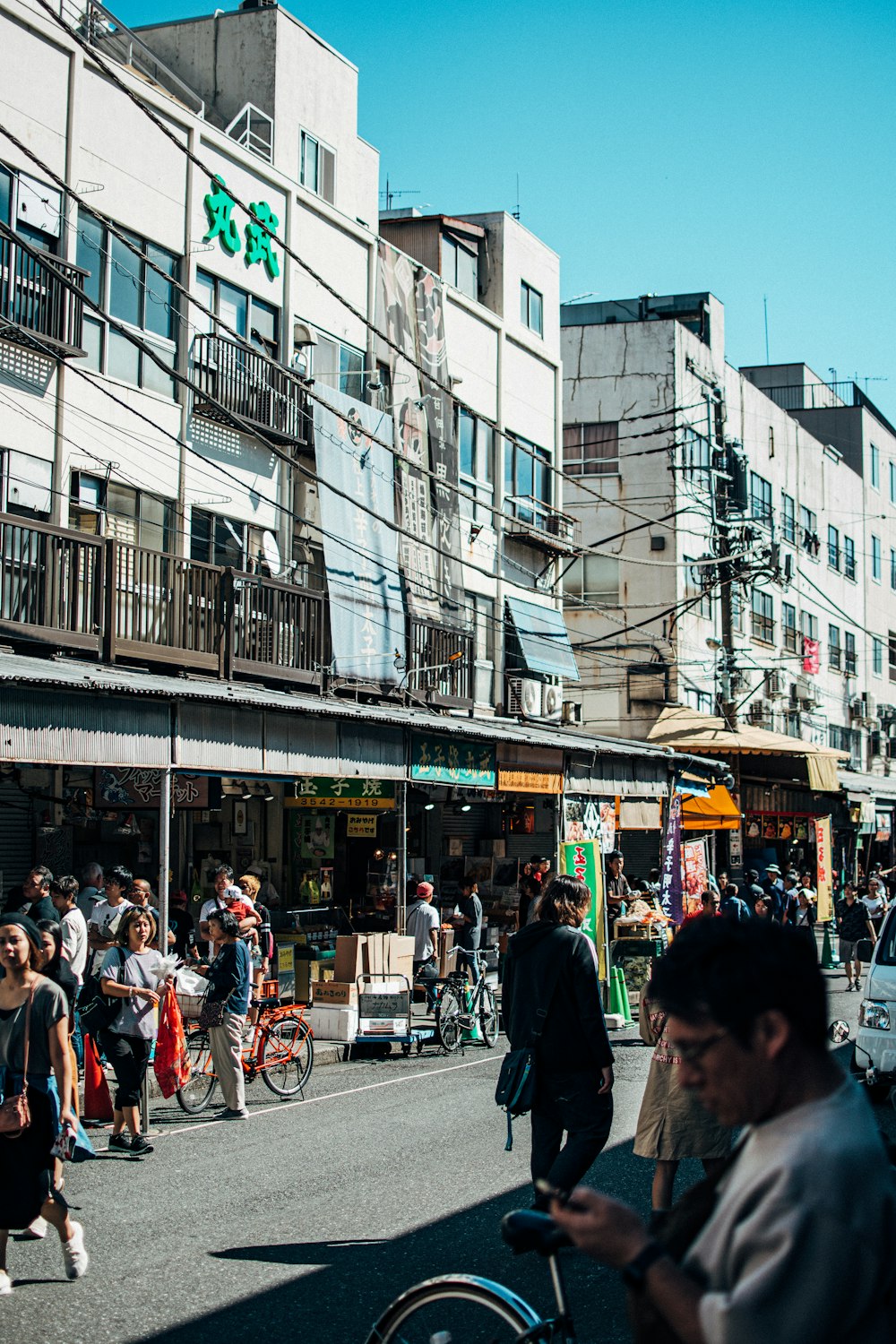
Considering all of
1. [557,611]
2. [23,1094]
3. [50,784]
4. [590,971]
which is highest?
[557,611]

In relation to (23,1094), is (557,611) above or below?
above

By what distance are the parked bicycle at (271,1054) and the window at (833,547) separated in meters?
44.0

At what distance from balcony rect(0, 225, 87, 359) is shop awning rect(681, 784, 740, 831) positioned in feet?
49.0

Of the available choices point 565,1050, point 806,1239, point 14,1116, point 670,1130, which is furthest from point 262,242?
point 806,1239

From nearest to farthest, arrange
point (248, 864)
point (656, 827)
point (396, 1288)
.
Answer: point (396, 1288), point (248, 864), point (656, 827)

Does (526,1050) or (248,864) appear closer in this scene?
(526,1050)

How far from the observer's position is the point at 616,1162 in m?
9.80

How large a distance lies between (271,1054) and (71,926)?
2490 mm

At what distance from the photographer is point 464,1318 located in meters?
4.31

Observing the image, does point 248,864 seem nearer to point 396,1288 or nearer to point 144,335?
point 144,335

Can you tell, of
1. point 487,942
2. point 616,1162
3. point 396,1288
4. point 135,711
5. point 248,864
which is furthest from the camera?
point 487,942

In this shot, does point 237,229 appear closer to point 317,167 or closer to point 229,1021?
point 317,167

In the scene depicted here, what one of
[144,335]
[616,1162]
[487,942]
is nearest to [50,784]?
[144,335]

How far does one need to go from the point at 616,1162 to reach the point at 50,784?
404 inches
